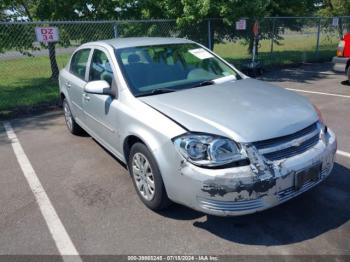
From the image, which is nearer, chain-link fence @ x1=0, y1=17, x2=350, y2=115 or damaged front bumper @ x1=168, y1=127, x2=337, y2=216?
damaged front bumper @ x1=168, y1=127, x2=337, y2=216

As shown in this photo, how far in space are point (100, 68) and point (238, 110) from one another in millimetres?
2106

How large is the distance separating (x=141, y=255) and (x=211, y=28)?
10.2 meters

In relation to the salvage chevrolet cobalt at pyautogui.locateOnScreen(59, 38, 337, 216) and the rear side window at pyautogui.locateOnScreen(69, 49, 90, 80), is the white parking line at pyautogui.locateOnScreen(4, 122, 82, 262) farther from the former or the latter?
the rear side window at pyautogui.locateOnScreen(69, 49, 90, 80)

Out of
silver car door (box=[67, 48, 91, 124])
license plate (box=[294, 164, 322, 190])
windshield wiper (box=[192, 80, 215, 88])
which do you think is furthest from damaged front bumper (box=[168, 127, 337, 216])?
silver car door (box=[67, 48, 91, 124])

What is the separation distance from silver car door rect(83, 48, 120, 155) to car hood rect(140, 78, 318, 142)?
559mm

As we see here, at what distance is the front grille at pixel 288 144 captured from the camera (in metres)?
2.92

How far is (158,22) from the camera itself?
11055 millimetres

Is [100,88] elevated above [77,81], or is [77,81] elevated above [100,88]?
[100,88]

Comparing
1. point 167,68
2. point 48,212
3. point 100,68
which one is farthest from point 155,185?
point 100,68

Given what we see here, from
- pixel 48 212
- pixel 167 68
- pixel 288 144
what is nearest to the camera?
pixel 288 144

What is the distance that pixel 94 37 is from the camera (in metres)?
10.3

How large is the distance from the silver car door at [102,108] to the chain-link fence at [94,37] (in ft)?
13.3

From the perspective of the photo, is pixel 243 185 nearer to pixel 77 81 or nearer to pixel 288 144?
pixel 288 144

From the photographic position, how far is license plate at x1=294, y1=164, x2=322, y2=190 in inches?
118
